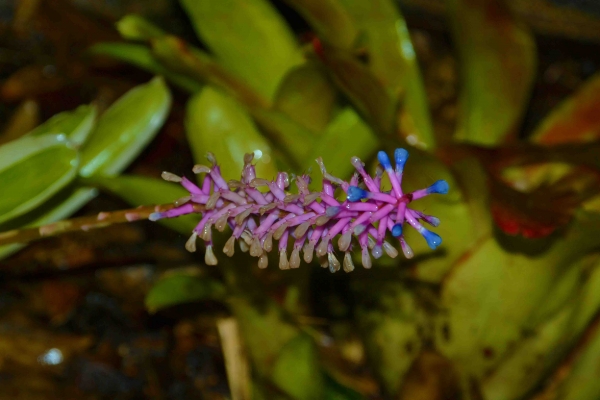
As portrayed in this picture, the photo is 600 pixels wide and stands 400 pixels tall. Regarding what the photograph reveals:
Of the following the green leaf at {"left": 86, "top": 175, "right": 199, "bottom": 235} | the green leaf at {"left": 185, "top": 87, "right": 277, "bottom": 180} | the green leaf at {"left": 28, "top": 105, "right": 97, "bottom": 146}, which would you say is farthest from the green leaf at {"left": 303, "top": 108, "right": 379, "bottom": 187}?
the green leaf at {"left": 28, "top": 105, "right": 97, "bottom": 146}

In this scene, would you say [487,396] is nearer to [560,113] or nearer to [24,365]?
[560,113]

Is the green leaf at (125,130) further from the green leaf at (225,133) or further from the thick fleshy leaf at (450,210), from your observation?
the thick fleshy leaf at (450,210)

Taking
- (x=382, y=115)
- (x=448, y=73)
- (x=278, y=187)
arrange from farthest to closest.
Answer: (x=448, y=73), (x=382, y=115), (x=278, y=187)

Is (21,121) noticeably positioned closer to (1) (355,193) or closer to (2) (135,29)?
(2) (135,29)

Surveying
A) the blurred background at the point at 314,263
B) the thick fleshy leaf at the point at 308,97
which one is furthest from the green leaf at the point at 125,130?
the thick fleshy leaf at the point at 308,97

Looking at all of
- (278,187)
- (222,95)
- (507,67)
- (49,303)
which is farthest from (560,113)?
(49,303)

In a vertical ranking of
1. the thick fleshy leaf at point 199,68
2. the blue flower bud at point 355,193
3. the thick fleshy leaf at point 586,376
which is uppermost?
the thick fleshy leaf at point 199,68
